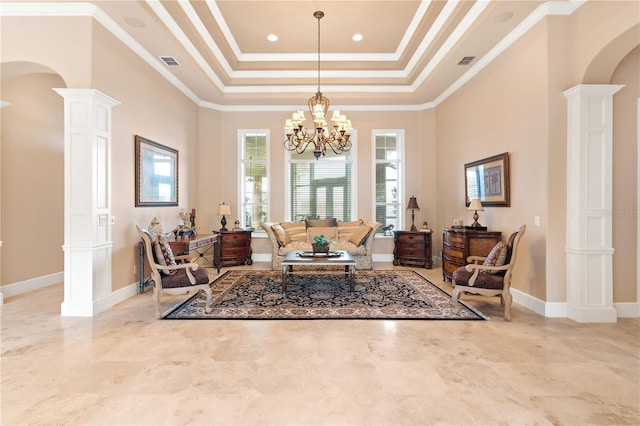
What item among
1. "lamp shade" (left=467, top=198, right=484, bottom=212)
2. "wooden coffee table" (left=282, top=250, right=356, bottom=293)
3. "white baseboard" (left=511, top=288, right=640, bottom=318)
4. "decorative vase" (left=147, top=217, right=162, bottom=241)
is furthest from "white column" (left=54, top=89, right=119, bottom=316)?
"white baseboard" (left=511, top=288, right=640, bottom=318)

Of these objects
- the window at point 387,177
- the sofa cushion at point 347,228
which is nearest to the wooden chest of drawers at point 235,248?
the sofa cushion at point 347,228

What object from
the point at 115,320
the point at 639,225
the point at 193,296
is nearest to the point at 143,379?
the point at 115,320

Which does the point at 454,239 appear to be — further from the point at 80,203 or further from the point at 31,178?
the point at 31,178

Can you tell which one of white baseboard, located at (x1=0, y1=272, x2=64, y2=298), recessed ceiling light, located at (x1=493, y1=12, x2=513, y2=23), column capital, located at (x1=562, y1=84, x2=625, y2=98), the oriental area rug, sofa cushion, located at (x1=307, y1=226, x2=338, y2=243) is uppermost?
recessed ceiling light, located at (x1=493, y1=12, x2=513, y2=23)

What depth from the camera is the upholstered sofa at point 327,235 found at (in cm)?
652

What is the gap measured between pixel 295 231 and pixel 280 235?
550 mm

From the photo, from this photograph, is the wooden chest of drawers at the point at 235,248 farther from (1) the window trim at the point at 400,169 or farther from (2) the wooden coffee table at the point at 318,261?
(1) the window trim at the point at 400,169

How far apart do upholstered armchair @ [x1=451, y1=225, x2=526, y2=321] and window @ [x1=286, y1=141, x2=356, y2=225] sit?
4011 millimetres

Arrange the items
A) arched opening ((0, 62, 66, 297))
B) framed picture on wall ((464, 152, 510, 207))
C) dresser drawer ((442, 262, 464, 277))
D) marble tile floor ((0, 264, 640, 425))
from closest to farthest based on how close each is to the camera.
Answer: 1. marble tile floor ((0, 264, 640, 425))
2. framed picture on wall ((464, 152, 510, 207))
3. arched opening ((0, 62, 66, 297))
4. dresser drawer ((442, 262, 464, 277))

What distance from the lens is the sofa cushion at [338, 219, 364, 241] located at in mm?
7098

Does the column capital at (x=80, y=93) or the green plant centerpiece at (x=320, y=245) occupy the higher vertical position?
the column capital at (x=80, y=93)

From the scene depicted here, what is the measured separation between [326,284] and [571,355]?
10.8 feet

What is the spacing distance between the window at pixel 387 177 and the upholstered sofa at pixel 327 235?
76 cm

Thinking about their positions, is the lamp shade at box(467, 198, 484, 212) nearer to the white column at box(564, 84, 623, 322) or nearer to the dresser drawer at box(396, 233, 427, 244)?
the white column at box(564, 84, 623, 322)
